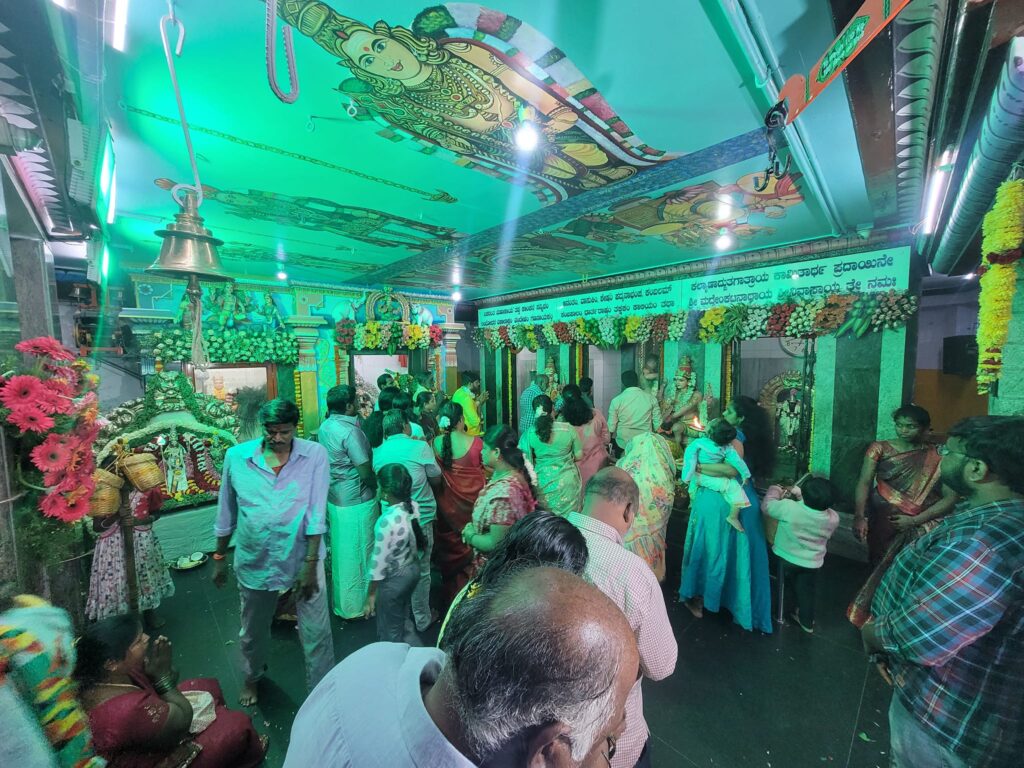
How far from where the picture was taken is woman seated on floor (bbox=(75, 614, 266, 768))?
1.68 meters

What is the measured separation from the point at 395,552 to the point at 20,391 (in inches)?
79.1

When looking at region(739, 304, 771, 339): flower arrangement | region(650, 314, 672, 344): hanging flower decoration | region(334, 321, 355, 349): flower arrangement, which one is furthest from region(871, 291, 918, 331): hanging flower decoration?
region(334, 321, 355, 349): flower arrangement

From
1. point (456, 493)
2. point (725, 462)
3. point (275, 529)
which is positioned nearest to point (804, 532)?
point (725, 462)

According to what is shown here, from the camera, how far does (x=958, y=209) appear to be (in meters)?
2.70

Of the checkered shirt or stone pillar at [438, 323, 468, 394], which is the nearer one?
the checkered shirt

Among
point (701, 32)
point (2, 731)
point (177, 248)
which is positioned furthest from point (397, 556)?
point (701, 32)

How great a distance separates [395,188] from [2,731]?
3.69 meters

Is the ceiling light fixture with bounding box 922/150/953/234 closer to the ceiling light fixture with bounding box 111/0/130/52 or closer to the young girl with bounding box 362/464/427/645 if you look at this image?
the young girl with bounding box 362/464/427/645

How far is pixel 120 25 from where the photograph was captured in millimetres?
1688

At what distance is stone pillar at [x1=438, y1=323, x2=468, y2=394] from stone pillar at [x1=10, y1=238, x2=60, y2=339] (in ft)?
21.7

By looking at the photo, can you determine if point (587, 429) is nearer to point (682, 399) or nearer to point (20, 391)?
point (682, 399)

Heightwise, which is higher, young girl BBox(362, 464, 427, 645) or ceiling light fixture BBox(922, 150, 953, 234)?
ceiling light fixture BBox(922, 150, 953, 234)

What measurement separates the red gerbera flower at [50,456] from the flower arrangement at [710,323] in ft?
23.0

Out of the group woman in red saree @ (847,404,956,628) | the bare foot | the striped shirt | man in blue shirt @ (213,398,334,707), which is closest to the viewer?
the striped shirt
